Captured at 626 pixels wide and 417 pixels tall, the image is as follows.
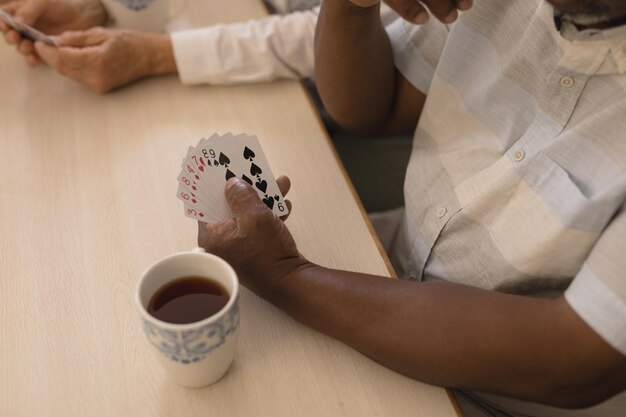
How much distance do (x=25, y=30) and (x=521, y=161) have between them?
103cm

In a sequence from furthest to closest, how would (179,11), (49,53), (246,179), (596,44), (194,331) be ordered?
(179,11), (49,53), (246,179), (596,44), (194,331)

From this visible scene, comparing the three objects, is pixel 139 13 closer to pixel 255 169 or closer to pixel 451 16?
pixel 255 169

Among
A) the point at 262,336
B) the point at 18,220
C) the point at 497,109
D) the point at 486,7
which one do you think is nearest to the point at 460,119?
the point at 497,109

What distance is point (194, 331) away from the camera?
64cm

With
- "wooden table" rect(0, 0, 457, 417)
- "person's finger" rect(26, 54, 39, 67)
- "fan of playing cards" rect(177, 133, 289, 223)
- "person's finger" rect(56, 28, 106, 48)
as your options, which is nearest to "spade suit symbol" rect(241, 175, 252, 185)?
"fan of playing cards" rect(177, 133, 289, 223)

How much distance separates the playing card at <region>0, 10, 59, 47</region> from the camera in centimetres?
119

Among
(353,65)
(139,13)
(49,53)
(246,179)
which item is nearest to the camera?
(246,179)

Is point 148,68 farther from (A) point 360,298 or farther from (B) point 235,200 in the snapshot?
(A) point 360,298

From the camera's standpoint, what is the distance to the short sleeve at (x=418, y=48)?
1.07m

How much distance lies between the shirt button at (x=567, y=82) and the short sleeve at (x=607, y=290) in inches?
8.6

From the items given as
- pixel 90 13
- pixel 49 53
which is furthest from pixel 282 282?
pixel 90 13

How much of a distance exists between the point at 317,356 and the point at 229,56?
696mm

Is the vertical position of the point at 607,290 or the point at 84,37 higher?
the point at 607,290

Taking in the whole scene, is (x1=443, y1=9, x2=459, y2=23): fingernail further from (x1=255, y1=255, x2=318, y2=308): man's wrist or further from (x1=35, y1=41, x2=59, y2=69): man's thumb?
(x1=35, y1=41, x2=59, y2=69): man's thumb
